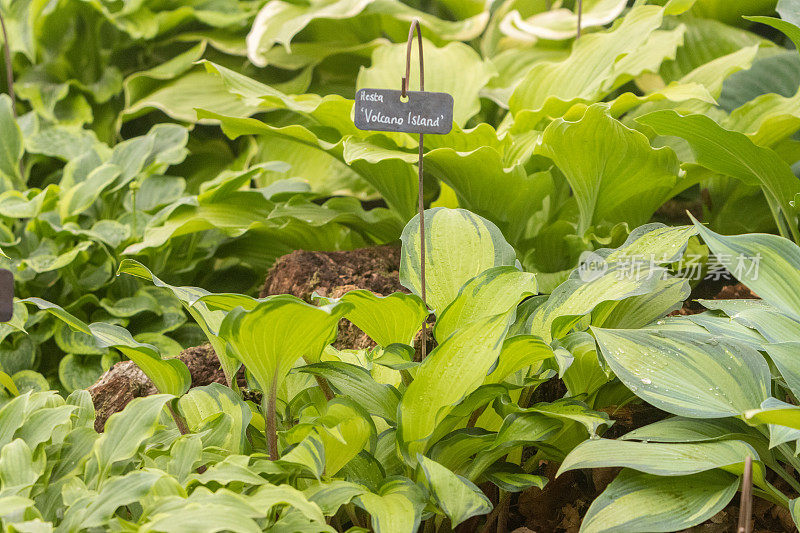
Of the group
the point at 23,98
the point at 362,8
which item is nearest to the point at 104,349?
the point at 23,98

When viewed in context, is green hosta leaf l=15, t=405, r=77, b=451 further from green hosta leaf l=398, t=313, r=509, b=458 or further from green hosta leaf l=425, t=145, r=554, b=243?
green hosta leaf l=425, t=145, r=554, b=243

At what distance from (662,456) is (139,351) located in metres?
0.58

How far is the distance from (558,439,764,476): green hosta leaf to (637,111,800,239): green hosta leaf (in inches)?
20.8

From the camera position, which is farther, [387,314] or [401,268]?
[401,268]

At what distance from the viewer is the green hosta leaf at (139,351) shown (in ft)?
2.47

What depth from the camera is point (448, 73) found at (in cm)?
162

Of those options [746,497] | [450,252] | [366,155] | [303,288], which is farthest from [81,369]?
[746,497]

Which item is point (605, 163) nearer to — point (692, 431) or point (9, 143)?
point (692, 431)

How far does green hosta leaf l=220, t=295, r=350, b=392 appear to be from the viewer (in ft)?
2.20

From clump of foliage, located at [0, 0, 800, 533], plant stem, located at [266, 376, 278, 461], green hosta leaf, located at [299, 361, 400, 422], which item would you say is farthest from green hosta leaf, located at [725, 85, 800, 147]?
plant stem, located at [266, 376, 278, 461]

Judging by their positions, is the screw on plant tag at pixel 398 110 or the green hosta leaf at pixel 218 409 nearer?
the green hosta leaf at pixel 218 409

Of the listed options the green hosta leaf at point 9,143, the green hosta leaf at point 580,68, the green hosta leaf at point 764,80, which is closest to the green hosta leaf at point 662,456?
the green hosta leaf at point 580,68

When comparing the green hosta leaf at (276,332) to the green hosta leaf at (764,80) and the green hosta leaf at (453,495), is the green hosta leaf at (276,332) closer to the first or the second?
the green hosta leaf at (453,495)

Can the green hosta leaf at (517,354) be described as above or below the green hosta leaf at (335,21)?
below
